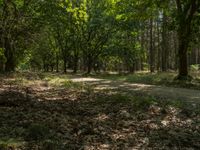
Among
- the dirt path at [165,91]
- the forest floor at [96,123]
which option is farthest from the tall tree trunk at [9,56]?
the forest floor at [96,123]

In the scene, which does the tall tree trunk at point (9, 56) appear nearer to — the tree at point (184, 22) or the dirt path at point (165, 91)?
the dirt path at point (165, 91)

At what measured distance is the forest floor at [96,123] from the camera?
7496 mm

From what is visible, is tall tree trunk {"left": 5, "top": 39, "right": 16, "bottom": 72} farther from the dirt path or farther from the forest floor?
the forest floor

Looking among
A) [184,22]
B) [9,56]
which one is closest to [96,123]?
[184,22]

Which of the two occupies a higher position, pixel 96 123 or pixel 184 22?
pixel 184 22

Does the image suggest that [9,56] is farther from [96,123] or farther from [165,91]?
[96,123]

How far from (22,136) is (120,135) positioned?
243 cm

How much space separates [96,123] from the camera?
30.1 feet

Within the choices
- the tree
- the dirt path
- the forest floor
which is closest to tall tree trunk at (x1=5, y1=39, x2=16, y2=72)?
the dirt path

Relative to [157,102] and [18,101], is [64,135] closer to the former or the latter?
[18,101]

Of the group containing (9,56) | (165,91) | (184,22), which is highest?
(184,22)

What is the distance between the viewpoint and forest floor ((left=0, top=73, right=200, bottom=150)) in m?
7.50

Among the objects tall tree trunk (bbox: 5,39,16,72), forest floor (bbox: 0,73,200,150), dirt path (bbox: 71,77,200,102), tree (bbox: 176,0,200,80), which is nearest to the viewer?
forest floor (bbox: 0,73,200,150)

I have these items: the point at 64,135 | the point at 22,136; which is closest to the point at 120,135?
the point at 64,135
